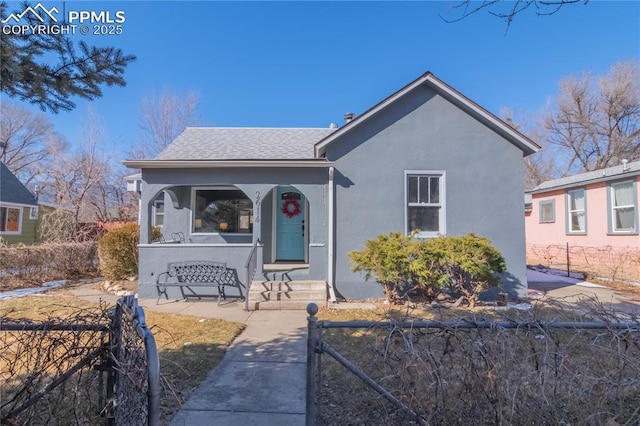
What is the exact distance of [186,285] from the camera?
780 centimetres

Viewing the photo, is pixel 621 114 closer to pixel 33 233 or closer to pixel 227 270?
pixel 227 270

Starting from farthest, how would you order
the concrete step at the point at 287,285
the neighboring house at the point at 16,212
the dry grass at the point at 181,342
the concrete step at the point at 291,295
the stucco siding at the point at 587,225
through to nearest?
the neighboring house at the point at 16,212 < the stucco siding at the point at 587,225 < the concrete step at the point at 287,285 < the concrete step at the point at 291,295 < the dry grass at the point at 181,342

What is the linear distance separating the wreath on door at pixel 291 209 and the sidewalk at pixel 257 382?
15.1 ft

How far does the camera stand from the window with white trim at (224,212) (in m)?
10.6

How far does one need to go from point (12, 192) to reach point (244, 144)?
14133 millimetres

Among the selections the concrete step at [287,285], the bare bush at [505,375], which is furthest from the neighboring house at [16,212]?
the bare bush at [505,375]

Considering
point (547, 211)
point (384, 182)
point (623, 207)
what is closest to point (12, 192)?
point (384, 182)

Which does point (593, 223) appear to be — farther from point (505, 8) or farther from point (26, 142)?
point (26, 142)

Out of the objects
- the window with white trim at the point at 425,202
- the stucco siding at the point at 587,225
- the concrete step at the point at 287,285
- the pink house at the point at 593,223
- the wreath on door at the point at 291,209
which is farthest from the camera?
the stucco siding at the point at 587,225

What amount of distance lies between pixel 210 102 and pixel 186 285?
21310 millimetres

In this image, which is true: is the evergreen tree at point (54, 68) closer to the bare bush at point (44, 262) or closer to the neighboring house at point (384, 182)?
the neighboring house at point (384, 182)

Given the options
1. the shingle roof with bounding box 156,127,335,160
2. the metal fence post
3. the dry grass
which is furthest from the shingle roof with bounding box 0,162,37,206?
the metal fence post

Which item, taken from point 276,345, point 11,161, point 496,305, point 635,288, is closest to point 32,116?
point 11,161

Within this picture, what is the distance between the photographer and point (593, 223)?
39.6ft
